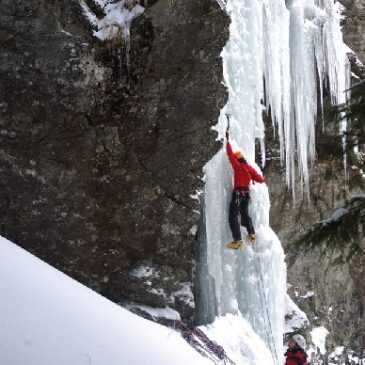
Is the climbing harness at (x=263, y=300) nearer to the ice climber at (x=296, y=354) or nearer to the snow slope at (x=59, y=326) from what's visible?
the ice climber at (x=296, y=354)

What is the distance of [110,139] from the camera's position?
5.53 meters

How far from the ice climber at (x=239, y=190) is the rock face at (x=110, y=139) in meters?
0.84

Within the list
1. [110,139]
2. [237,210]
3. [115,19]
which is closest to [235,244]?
[237,210]

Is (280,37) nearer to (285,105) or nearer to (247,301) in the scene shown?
(285,105)

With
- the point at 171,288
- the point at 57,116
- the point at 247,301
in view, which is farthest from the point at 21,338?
the point at 247,301

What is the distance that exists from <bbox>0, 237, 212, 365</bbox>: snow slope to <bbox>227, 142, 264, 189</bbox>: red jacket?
4255 mm

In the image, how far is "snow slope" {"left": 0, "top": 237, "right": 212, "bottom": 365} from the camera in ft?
5.49

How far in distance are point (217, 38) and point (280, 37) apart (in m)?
4.26

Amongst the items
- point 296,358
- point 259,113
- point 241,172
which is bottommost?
point 296,358

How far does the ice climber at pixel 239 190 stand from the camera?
21.7 ft

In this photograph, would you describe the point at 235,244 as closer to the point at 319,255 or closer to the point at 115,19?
the point at 115,19

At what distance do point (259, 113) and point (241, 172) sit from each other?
2.25 metres

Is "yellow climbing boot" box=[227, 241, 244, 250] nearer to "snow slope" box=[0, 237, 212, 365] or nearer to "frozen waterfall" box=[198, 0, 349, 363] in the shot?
"frozen waterfall" box=[198, 0, 349, 363]

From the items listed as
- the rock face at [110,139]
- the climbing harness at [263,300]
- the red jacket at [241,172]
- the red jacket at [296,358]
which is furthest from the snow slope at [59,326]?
the climbing harness at [263,300]
